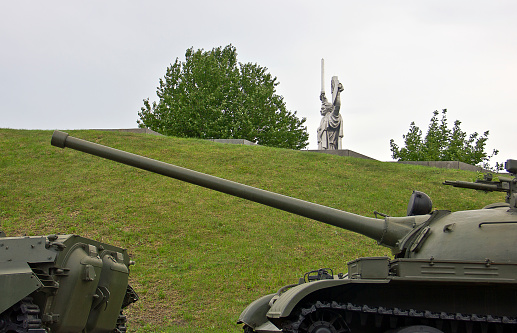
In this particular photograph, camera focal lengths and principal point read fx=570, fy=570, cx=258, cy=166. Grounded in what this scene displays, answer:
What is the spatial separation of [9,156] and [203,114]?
13828mm

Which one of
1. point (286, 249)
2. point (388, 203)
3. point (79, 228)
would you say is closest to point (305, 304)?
point (286, 249)

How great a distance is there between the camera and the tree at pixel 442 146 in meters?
34.1

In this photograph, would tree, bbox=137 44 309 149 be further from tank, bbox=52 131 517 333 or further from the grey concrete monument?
tank, bbox=52 131 517 333

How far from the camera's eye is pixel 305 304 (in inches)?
247

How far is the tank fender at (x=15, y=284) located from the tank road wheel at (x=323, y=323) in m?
3.37

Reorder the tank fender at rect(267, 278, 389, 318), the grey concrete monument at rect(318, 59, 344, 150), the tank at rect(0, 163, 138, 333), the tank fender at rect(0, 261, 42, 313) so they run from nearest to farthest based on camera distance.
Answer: the tank fender at rect(267, 278, 389, 318)
the tank fender at rect(0, 261, 42, 313)
the tank at rect(0, 163, 138, 333)
the grey concrete monument at rect(318, 59, 344, 150)

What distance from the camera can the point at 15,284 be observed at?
699cm

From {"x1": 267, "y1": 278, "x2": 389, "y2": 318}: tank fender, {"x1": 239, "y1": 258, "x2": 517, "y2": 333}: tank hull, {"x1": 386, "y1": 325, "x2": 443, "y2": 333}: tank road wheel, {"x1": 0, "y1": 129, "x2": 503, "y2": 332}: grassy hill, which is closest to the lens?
{"x1": 267, "y1": 278, "x2": 389, "y2": 318}: tank fender

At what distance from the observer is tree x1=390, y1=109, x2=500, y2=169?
1341 inches

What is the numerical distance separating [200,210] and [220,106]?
17.5 meters

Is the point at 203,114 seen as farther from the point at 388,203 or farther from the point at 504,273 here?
the point at 504,273

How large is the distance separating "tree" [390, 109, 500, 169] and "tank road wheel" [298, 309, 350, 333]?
28.8 m

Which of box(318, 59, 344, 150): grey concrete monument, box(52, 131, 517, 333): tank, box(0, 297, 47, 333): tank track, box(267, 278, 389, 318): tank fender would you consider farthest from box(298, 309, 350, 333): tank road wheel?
box(318, 59, 344, 150): grey concrete monument

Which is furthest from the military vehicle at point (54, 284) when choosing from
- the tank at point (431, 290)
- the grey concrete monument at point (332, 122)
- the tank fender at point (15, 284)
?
the grey concrete monument at point (332, 122)
